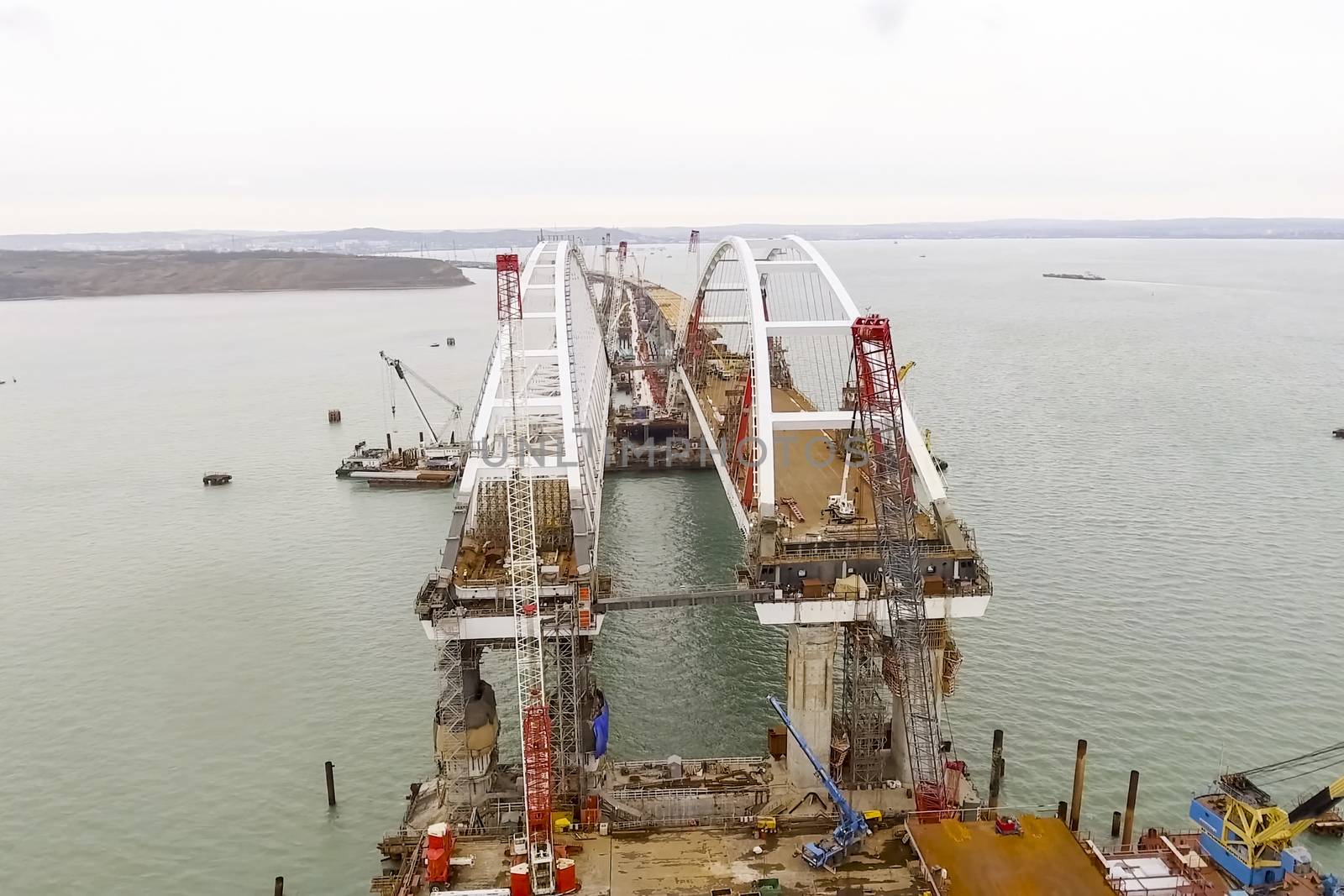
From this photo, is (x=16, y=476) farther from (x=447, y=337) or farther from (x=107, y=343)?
(x=107, y=343)

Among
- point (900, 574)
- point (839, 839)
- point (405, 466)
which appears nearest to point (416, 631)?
point (900, 574)

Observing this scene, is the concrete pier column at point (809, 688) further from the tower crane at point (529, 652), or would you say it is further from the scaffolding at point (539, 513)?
the scaffolding at point (539, 513)

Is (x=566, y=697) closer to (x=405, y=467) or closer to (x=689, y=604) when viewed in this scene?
(x=689, y=604)

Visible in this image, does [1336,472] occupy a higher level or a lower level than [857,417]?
lower

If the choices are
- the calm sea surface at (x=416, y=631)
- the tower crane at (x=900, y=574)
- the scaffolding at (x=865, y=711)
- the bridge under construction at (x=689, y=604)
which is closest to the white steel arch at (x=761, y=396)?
the bridge under construction at (x=689, y=604)

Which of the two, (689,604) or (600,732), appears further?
(689,604)

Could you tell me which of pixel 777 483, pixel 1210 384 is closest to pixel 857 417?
pixel 777 483
